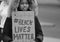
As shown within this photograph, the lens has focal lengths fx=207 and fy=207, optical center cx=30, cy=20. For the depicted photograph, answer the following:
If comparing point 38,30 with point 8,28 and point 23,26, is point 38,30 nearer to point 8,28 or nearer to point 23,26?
point 23,26

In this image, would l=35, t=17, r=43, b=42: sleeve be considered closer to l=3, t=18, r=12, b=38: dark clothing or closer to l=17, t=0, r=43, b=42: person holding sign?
l=17, t=0, r=43, b=42: person holding sign

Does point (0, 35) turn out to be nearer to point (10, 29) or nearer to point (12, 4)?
point (10, 29)

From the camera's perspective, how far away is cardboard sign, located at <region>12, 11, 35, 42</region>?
2.79 m

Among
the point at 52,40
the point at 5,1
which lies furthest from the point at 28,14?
the point at 52,40

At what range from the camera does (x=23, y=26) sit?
9.31 feet

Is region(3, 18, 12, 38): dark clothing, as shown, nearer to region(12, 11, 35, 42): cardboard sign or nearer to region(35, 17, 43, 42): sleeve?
region(12, 11, 35, 42): cardboard sign

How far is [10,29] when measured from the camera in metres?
A: 2.77

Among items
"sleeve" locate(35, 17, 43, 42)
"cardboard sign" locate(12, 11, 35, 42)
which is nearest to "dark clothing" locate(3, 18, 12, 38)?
"cardboard sign" locate(12, 11, 35, 42)

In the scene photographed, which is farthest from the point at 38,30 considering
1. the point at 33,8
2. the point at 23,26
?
the point at 33,8

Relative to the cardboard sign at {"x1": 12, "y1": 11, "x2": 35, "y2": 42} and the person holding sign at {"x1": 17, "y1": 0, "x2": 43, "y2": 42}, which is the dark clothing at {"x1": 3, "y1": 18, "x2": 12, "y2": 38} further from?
the person holding sign at {"x1": 17, "y1": 0, "x2": 43, "y2": 42}

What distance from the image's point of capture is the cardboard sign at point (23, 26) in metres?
2.79

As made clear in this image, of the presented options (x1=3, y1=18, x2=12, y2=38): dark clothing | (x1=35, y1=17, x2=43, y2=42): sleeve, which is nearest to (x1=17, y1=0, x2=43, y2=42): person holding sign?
(x1=35, y1=17, x2=43, y2=42): sleeve

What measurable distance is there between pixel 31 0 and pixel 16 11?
0.88 ft

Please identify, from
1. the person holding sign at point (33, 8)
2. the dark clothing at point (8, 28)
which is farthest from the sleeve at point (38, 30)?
the dark clothing at point (8, 28)
